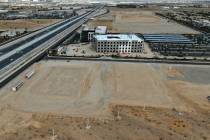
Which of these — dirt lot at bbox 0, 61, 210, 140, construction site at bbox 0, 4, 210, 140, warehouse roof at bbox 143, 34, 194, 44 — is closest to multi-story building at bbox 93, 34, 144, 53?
construction site at bbox 0, 4, 210, 140

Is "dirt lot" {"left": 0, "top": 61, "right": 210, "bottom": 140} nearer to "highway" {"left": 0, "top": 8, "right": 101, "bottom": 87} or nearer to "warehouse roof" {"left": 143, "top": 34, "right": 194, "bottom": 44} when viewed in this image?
"highway" {"left": 0, "top": 8, "right": 101, "bottom": 87}

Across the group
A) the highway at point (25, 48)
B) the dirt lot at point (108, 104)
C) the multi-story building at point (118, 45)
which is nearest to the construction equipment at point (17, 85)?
the dirt lot at point (108, 104)

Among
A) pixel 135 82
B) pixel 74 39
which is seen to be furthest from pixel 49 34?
pixel 135 82

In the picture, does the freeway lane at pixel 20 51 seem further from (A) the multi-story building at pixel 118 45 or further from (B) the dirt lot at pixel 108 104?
(A) the multi-story building at pixel 118 45

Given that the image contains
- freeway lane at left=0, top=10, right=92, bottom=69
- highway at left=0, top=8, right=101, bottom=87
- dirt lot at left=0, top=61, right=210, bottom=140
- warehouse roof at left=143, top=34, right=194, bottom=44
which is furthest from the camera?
warehouse roof at left=143, top=34, right=194, bottom=44

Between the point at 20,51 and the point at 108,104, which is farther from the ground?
the point at 20,51

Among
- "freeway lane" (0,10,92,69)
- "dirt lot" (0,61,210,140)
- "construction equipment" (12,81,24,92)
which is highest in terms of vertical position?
"freeway lane" (0,10,92,69)

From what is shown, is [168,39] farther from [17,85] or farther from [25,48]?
[17,85]

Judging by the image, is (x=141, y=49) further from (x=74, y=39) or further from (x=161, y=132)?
(x=161, y=132)

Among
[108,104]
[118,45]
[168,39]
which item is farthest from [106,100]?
[168,39]

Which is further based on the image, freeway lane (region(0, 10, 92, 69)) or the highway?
freeway lane (region(0, 10, 92, 69))
